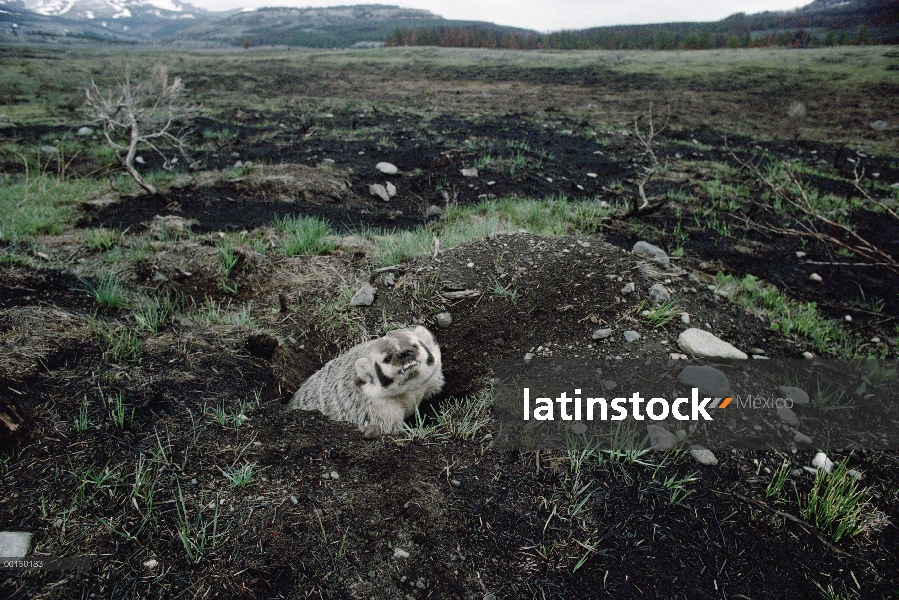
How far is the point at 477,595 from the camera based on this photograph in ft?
5.30

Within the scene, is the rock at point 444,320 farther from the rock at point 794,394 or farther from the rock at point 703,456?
the rock at point 794,394

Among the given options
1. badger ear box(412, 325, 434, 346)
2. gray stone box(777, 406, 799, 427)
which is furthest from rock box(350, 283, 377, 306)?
gray stone box(777, 406, 799, 427)

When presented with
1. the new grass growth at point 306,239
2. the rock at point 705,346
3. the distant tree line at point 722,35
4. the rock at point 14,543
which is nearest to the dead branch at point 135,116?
the new grass growth at point 306,239

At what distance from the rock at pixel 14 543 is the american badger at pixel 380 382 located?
1.46 m

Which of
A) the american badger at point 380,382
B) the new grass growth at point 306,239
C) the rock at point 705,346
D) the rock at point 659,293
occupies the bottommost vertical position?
the american badger at point 380,382

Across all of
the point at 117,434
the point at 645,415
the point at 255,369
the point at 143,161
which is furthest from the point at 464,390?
the point at 143,161

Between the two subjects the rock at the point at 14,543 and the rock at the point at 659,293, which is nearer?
the rock at the point at 14,543

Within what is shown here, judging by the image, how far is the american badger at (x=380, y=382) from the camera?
2773 mm

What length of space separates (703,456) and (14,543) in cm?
280

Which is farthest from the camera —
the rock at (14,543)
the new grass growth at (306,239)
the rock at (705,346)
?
the new grass growth at (306,239)

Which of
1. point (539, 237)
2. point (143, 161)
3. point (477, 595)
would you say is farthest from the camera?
point (143, 161)

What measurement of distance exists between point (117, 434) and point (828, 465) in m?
3.31

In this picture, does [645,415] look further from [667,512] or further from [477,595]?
[477,595]

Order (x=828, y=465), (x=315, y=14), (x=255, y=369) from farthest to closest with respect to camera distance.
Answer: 1. (x=315, y=14)
2. (x=255, y=369)
3. (x=828, y=465)
